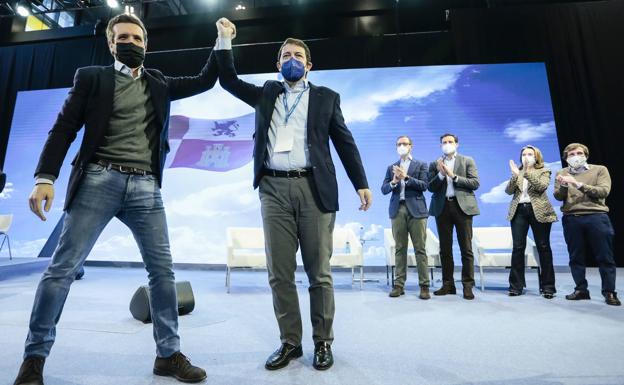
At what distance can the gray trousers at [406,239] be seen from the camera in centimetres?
329

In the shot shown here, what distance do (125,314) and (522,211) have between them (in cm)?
359

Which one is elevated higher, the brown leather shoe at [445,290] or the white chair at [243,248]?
the white chair at [243,248]

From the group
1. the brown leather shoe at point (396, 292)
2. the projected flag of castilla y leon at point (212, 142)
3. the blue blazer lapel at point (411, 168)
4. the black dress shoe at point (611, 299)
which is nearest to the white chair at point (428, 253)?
the brown leather shoe at point (396, 292)

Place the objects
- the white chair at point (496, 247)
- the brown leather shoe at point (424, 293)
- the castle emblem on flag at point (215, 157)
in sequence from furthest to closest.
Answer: the castle emblem on flag at point (215, 157), the white chair at point (496, 247), the brown leather shoe at point (424, 293)

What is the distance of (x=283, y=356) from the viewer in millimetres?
1447

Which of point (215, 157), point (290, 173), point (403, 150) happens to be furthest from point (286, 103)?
point (215, 157)

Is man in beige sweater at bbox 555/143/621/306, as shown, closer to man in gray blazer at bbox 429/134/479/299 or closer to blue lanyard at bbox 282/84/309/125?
man in gray blazer at bbox 429/134/479/299

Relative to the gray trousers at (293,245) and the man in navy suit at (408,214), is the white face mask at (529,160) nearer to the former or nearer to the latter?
the man in navy suit at (408,214)

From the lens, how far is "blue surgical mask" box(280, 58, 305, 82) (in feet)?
5.49

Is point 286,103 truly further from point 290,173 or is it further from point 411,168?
point 411,168

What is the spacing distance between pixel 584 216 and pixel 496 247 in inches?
42.1

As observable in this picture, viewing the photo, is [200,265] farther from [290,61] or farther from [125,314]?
[290,61]

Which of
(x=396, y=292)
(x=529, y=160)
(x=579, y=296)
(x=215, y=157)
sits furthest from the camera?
(x=215, y=157)

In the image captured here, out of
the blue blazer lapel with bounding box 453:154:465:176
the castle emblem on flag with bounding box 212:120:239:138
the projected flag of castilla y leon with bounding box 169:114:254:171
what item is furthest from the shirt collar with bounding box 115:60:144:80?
the castle emblem on flag with bounding box 212:120:239:138
